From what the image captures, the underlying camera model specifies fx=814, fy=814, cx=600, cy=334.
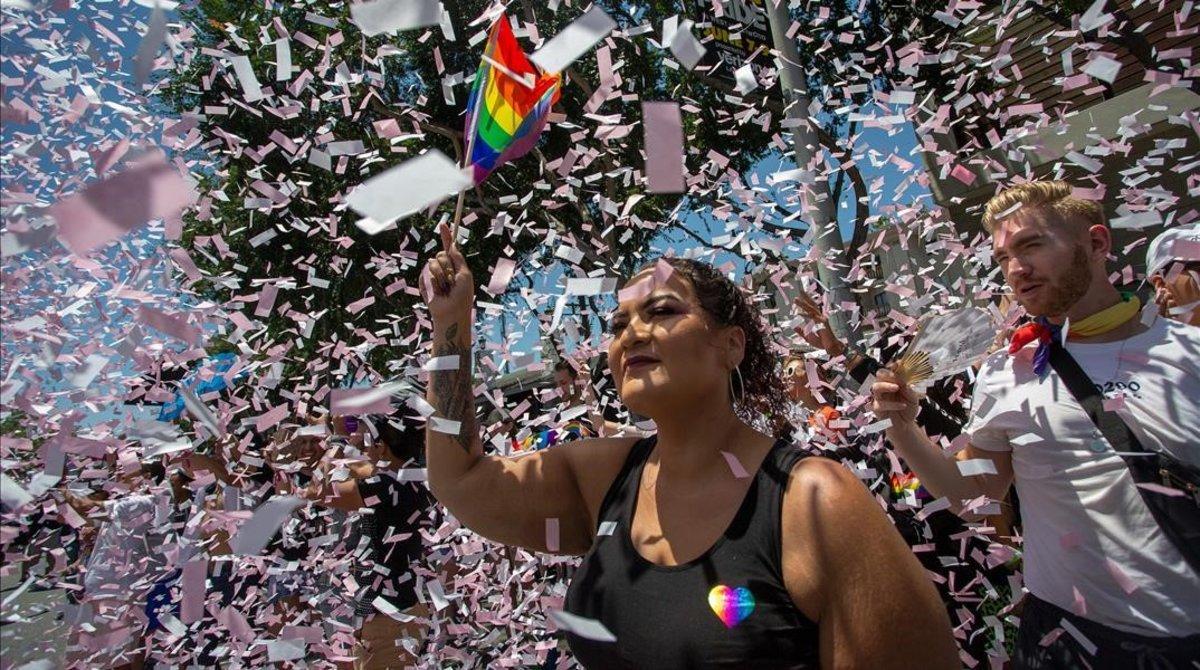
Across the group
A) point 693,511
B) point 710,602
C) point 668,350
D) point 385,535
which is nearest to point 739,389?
point 668,350

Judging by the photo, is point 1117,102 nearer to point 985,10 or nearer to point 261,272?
point 985,10

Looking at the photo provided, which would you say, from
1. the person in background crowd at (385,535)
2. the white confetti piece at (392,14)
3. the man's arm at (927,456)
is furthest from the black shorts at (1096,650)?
the person in background crowd at (385,535)

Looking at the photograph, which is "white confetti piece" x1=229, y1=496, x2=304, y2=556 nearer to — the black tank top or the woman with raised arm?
the woman with raised arm

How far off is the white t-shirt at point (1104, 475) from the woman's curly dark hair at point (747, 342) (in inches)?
24.2

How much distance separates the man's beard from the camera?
2.38m

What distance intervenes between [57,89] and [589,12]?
159cm

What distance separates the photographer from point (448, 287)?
2291 millimetres

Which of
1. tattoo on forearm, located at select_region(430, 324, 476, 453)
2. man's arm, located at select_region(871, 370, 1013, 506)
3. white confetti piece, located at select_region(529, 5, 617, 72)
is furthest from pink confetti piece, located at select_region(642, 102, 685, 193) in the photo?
man's arm, located at select_region(871, 370, 1013, 506)

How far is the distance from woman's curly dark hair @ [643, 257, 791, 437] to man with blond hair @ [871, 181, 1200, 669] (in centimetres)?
31

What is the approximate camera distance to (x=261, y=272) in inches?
456

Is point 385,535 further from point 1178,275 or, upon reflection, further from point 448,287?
point 1178,275

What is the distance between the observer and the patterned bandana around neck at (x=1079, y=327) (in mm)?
2352

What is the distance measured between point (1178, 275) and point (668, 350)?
210 centimetres

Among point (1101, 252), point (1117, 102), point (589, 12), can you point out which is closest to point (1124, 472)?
point (1101, 252)
